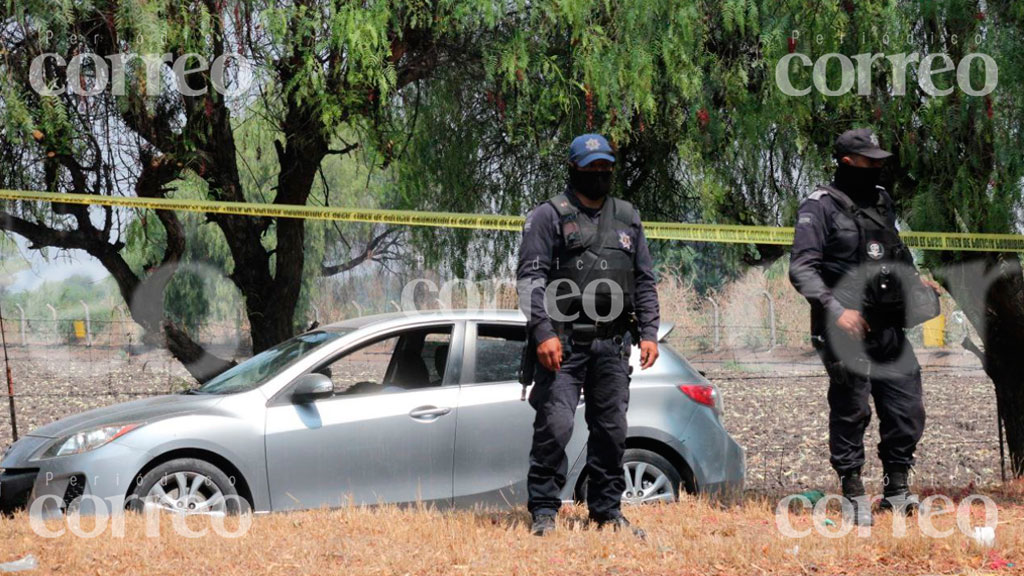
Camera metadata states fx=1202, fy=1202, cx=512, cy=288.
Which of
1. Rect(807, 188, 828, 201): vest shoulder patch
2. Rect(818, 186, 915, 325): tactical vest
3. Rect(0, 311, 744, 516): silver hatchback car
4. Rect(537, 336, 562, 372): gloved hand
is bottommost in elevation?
Rect(0, 311, 744, 516): silver hatchback car

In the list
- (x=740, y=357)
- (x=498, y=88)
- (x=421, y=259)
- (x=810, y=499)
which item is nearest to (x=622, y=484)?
(x=810, y=499)

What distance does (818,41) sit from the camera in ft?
30.5

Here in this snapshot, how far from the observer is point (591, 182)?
5.86m

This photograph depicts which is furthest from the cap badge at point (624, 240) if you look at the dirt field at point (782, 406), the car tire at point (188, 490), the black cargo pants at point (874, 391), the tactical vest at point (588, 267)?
the dirt field at point (782, 406)

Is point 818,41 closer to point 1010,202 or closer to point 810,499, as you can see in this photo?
point 1010,202

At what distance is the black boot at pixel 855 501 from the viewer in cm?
601

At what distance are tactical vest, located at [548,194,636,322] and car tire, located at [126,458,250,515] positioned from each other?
2.35m

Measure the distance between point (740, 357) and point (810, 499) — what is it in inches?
940

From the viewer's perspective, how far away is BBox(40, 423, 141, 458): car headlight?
6723mm

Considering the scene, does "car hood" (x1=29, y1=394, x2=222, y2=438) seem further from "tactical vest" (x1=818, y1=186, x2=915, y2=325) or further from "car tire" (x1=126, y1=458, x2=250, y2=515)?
"tactical vest" (x1=818, y1=186, x2=915, y2=325)

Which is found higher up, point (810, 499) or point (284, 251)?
point (284, 251)

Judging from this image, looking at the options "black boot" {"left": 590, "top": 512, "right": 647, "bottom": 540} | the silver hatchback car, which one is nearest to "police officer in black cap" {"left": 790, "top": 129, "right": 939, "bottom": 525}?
"black boot" {"left": 590, "top": 512, "right": 647, "bottom": 540}

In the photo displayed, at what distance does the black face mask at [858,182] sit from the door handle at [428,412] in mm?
2631

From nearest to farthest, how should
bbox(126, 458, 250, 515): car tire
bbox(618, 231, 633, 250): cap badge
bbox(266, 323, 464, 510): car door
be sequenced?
bbox(618, 231, 633, 250): cap badge
bbox(126, 458, 250, 515): car tire
bbox(266, 323, 464, 510): car door
